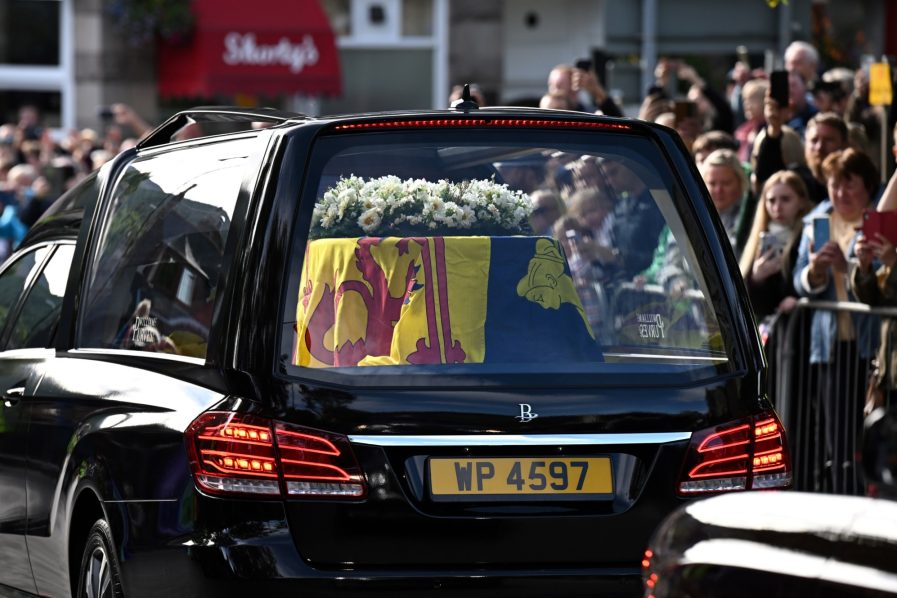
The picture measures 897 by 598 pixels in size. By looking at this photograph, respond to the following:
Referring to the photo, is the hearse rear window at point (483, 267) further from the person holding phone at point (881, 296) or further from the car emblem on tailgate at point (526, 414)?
the person holding phone at point (881, 296)

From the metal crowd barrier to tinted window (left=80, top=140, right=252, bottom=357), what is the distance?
4263 mm

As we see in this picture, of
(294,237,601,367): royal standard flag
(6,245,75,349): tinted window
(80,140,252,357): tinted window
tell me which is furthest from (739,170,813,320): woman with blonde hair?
(294,237,601,367): royal standard flag

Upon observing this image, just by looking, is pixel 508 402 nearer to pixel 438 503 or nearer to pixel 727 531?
pixel 438 503

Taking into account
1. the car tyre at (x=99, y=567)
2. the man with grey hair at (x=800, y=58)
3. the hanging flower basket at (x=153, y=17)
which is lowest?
the car tyre at (x=99, y=567)

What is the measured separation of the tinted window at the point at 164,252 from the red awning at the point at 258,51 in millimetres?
20093

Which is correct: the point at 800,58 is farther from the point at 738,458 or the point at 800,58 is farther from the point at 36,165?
the point at 36,165

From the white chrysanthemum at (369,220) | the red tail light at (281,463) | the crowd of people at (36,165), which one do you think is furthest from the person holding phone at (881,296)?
the crowd of people at (36,165)

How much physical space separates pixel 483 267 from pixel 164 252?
112cm

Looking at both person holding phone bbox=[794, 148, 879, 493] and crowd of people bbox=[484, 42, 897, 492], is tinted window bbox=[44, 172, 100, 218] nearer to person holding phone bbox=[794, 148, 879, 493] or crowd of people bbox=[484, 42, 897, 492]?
crowd of people bbox=[484, 42, 897, 492]

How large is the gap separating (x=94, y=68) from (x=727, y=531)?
24.2 metres

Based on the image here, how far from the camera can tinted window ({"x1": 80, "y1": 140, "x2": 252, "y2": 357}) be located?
5512 mm

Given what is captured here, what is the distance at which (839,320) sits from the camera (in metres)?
9.59

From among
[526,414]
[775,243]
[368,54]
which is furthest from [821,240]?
[368,54]

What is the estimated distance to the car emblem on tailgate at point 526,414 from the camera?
16.4 ft
